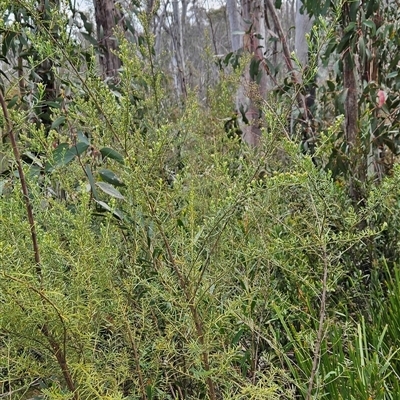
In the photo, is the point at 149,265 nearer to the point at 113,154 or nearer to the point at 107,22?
the point at 113,154

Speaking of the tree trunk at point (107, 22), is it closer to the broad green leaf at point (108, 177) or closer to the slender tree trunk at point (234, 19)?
the slender tree trunk at point (234, 19)

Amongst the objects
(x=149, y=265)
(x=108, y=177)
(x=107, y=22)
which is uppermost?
(x=107, y=22)

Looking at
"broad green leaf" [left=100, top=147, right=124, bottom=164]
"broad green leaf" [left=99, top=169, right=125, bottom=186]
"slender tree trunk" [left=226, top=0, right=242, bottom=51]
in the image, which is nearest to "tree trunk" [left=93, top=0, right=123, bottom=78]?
"slender tree trunk" [left=226, top=0, right=242, bottom=51]

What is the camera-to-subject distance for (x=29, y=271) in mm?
826

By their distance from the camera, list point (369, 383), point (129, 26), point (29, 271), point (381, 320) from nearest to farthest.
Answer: point (29, 271)
point (369, 383)
point (381, 320)
point (129, 26)

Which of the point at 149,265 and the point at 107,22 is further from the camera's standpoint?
the point at 107,22

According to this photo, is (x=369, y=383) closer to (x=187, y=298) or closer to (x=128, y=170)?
(x=187, y=298)

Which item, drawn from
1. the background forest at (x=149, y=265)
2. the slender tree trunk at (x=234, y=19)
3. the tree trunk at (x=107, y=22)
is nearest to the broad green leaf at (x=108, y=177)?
the background forest at (x=149, y=265)

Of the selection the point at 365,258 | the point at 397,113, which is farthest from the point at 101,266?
the point at 397,113

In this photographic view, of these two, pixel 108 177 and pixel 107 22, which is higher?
pixel 107 22

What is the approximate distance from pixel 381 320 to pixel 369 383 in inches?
19.0

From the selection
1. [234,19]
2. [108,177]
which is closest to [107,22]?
[234,19]

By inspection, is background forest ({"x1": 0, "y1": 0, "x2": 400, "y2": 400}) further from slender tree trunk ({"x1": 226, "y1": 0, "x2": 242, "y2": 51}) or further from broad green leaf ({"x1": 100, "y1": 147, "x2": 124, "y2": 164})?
slender tree trunk ({"x1": 226, "y1": 0, "x2": 242, "y2": 51})

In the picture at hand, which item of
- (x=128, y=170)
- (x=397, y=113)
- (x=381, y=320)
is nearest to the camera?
(x=128, y=170)
